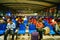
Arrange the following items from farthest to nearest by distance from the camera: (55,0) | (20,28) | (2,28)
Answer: (55,0)
(20,28)
(2,28)

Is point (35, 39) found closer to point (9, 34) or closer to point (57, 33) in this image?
point (9, 34)

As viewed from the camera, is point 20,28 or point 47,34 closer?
point 47,34

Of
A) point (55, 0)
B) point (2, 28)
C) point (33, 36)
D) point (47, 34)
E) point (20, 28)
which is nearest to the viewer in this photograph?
point (33, 36)

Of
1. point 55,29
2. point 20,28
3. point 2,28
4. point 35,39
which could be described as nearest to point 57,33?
point 55,29

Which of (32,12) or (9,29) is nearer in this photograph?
(9,29)

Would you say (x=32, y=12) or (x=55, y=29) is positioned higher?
(x=32, y=12)

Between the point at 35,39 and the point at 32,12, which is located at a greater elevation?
the point at 32,12

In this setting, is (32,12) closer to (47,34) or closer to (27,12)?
(27,12)

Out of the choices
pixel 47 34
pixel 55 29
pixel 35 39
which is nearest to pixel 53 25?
pixel 55 29

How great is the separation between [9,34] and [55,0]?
22.0ft

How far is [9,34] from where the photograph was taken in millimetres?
8336

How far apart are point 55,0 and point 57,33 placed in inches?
140

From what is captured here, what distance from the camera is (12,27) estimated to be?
8062 millimetres

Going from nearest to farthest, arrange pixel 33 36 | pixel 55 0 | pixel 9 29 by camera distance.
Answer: pixel 33 36 < pixel 9 29 < pixel 55 0
